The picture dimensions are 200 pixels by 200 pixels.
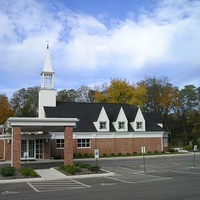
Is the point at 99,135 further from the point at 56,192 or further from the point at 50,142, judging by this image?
the point at 56,192

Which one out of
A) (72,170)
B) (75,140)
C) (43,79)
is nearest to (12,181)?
(72,170)

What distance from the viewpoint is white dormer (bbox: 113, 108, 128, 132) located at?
46.3 metres

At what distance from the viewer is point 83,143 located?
43469mm

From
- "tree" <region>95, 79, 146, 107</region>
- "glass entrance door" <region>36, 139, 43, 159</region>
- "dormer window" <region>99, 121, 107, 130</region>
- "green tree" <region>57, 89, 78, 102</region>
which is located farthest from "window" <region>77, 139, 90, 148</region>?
"green tree" <region>57, 89, 78, 102</region>

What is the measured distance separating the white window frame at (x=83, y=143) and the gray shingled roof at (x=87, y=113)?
4.43ft

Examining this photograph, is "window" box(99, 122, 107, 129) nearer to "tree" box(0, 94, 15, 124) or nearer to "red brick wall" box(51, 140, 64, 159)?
"red brick wall" box(51, 140, 64, 159)

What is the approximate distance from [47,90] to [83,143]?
31.0ft

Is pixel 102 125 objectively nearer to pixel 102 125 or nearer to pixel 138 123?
pixel 102 125

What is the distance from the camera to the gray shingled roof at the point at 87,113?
44469mm

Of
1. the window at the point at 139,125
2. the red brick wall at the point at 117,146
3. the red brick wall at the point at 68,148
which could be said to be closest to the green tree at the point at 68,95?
the window at the point at 139,125

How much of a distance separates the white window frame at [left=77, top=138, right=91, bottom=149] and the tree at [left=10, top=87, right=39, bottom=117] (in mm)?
32764

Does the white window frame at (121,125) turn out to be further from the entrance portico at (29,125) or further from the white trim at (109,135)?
the entrance portico at (29,125)

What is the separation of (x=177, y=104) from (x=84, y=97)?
76.7 feet

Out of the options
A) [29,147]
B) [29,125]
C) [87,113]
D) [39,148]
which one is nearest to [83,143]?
[87,113]
